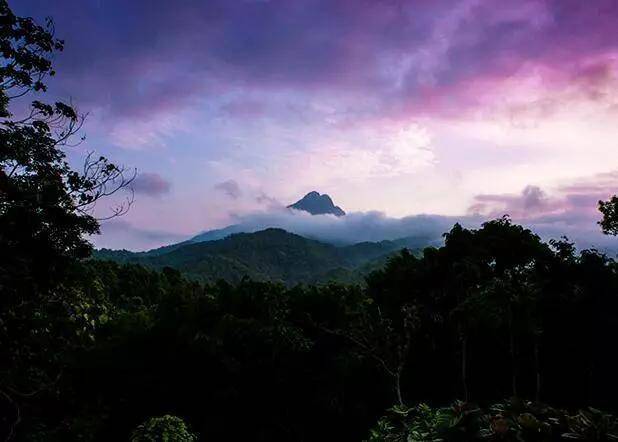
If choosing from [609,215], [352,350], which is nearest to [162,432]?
[352,350]

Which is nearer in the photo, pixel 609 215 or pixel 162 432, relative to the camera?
pixel 162 432

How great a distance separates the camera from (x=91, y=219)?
10.7 metres

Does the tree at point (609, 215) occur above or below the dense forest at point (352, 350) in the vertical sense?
above

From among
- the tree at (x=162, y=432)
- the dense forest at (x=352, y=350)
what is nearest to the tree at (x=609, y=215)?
the dense forest at (x=352, y=350)

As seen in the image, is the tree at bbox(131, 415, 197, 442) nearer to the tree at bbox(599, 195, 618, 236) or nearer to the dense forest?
the dense forest

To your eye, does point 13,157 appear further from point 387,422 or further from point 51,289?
point 387,422

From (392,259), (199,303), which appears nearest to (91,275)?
(199,303)

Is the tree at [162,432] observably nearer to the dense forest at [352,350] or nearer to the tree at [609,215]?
the dense forest at [352,350]

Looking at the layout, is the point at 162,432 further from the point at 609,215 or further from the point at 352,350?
the point at 609,215

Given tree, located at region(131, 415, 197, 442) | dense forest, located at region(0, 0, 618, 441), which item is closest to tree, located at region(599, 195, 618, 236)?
dense forest, located at region(0, 0, 618, 441)

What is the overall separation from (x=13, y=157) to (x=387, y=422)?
31.2 ft

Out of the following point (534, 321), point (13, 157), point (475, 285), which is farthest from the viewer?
point (475, 285)

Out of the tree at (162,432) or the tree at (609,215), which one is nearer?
the tree at (162,432)

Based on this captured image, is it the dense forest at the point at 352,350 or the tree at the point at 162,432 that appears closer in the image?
the tree at the point at 162,432
